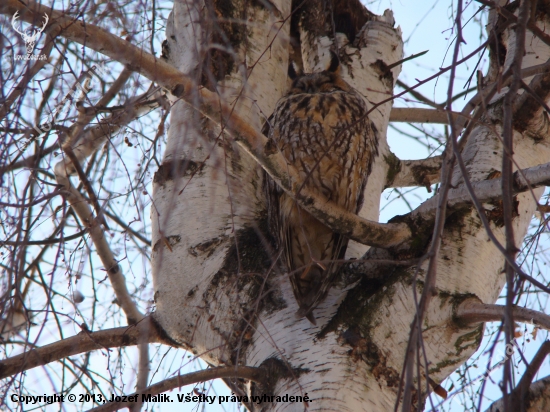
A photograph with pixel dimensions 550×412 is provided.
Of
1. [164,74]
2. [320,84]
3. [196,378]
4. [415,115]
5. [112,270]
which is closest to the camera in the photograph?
[164,74]

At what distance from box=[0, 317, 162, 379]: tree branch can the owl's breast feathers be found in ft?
1.84

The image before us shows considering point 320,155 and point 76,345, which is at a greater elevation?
point 320,155

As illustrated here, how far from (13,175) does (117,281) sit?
2.00 ft

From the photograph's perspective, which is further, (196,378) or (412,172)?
(412,172)

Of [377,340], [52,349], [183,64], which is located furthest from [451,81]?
[183,64]

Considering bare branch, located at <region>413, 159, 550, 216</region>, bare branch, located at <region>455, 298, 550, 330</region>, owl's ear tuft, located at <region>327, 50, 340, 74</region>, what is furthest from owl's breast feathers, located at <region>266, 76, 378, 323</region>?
bare branch, located at <region>455, 298, 550, 330</region>

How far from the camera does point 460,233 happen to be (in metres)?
1.59

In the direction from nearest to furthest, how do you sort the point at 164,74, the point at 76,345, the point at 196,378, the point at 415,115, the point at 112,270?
the point at 164,74 < the point at 196,378 < the point at 76,345 < the point at 112,270 < the point at 415,115

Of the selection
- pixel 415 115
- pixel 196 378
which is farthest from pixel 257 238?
pixel 415 115

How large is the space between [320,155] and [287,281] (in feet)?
1.91

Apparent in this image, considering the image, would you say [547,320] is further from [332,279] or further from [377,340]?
[332,279]

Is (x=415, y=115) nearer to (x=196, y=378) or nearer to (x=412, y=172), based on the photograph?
(x=412, y=172)

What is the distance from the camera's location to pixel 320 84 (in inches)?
90.2

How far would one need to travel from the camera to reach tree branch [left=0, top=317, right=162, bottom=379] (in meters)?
1.38
